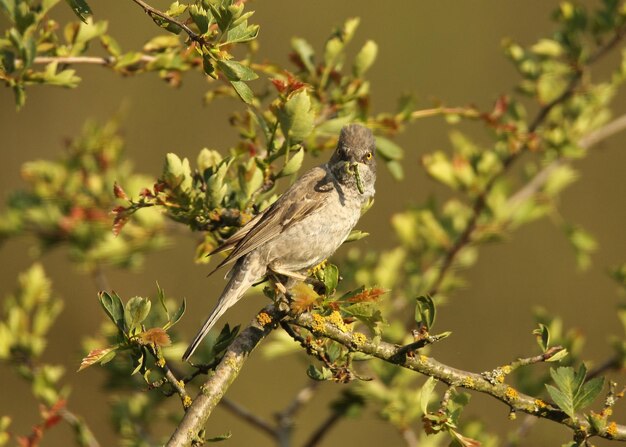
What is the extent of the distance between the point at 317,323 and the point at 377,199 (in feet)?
Answer: 18.7

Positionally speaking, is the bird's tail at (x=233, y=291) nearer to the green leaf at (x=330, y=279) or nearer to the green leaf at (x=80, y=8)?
the green leaf at (x=330, y=279)

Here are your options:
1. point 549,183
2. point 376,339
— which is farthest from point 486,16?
point 376,339

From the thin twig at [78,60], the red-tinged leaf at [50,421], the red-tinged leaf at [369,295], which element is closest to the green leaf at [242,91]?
the red-tinged leaf at [369,295]

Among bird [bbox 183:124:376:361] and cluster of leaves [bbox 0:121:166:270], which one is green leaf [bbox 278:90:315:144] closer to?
bird [bbox 183:124:376:361]

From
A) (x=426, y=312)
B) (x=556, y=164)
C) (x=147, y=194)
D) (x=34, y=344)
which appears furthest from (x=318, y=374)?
(x=556, y=164)

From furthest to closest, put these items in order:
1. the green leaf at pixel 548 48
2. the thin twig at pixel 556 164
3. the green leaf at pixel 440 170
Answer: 1. the thin twig at pixel 556 164
2. the green leaf at pixel 440 170
3. the green leaf at pixel 548 48

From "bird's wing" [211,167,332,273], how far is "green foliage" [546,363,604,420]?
1.37 m

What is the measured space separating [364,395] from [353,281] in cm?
72

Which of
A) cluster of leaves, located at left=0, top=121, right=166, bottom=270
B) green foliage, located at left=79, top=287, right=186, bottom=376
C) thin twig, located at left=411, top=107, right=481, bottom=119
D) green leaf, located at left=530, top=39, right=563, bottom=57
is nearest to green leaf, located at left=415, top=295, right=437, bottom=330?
green foliage, located at left=79, top=287, right=186, bottom=376

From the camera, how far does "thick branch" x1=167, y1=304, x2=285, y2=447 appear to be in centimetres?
248

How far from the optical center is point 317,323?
8.98ft

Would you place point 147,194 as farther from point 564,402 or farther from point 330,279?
point 564,402

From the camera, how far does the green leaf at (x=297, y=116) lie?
2.98 meters

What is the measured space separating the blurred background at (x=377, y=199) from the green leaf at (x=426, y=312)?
16.1 ft
